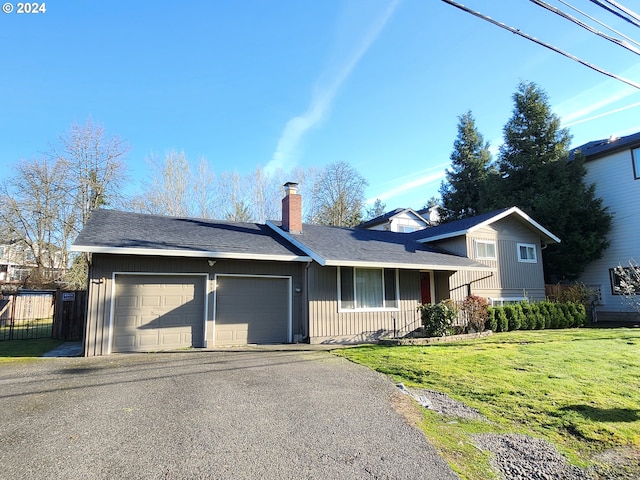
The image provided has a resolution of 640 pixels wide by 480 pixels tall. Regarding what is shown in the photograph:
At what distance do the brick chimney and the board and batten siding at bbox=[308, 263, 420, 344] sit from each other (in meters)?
2.33

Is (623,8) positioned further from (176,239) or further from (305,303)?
(176,239)

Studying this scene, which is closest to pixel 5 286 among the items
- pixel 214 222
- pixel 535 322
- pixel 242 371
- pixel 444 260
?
pixel 214 222

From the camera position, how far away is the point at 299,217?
14258 millimetres

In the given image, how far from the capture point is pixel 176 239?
37.2ft

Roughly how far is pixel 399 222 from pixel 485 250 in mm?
13619

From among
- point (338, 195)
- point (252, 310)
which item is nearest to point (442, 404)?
point (252, 310)

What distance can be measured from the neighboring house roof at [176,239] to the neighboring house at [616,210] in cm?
1762

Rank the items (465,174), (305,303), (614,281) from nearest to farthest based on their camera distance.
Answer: (305,303) → (614,281) → (465,174)

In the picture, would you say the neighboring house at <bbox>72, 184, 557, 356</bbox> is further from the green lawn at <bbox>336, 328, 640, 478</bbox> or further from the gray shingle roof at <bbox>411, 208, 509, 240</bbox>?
the green lawn at <bbox>336, 328, 640, 478</bbox>

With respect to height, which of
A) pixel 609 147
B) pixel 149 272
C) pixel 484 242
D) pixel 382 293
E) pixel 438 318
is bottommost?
pixel 438 318

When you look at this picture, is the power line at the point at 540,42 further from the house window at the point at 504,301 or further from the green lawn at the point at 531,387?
the house window at the point at 504,301

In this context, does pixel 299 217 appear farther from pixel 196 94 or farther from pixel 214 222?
pixel 196 94

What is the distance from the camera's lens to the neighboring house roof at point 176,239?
1000cm

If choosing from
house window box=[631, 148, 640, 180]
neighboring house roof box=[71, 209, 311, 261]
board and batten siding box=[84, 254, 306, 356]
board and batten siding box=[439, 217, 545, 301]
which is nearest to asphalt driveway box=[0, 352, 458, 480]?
board and batten siding box=[84, 254, 306, 356]
